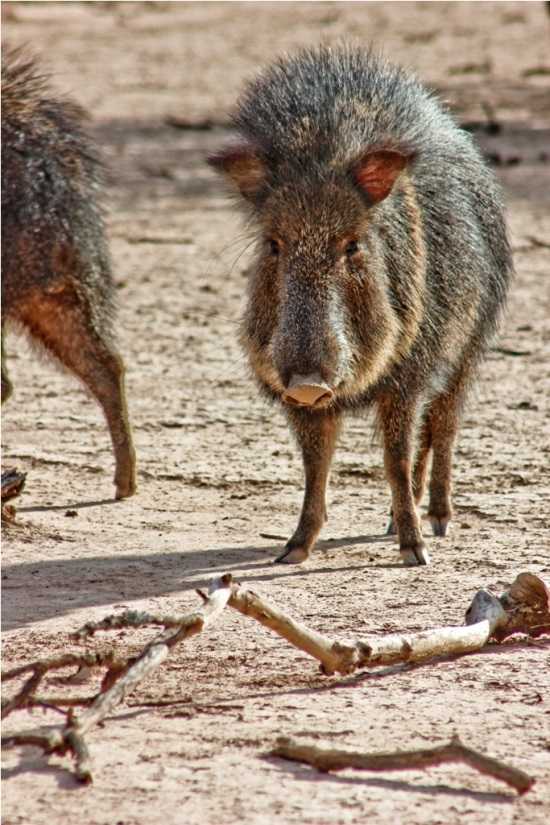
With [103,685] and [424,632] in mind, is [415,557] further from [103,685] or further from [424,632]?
[103,685]

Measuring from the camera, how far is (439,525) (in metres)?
5.63

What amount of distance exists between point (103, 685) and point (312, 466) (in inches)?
69.5

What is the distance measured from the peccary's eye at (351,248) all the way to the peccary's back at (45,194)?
115cm

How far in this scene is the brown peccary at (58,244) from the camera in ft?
18.4

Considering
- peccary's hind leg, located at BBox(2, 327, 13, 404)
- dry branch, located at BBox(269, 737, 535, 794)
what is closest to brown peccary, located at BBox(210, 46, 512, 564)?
peccary's hind leg, located at BBox(2, 327, 13, 404)

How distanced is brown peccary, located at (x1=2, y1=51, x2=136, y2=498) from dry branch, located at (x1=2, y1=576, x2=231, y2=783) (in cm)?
214

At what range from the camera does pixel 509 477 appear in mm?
6031

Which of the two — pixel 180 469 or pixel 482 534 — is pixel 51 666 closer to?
pixel 482 534

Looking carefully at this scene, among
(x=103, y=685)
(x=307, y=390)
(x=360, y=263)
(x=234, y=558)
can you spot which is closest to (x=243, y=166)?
(x=360, y=263)

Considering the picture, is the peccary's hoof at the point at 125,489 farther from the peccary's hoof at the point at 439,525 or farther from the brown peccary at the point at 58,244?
the peccary's hoof at the point at 439,525

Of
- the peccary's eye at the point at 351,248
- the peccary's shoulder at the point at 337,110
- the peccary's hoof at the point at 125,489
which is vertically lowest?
the peccary's hoof at the point at 125,489

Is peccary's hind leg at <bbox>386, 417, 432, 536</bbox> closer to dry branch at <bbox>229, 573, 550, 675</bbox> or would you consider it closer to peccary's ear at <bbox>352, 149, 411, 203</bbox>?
peccary's ear at <bbox>352, 149, 411, 203</bbox>

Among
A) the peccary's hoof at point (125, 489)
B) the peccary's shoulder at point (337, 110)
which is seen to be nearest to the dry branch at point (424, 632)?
the peccary's shoulder at point (337, 110)

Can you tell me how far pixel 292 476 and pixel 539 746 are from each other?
Answer: 2.61m
